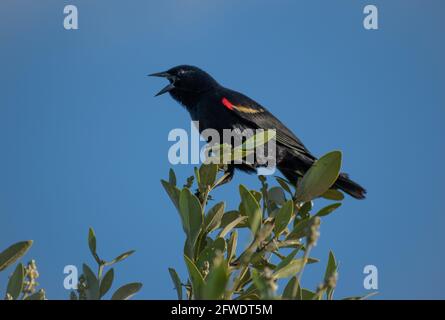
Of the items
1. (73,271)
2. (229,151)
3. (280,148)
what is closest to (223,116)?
(280,148)

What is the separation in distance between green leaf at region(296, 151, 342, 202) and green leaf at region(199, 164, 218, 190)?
40cm

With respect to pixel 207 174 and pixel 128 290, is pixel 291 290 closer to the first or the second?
pixel 128 290

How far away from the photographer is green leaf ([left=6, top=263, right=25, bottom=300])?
214cm

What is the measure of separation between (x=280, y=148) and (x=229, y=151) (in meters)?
3.15

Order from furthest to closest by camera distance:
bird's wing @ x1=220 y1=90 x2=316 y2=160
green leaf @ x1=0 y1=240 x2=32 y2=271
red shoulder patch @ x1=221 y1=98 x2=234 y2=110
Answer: red shoulder patch @ x1=221 y1=98 x2=234 y2=110
bird's wing @ x1=220 y1=90 x2=316 y2=160
green leaf @ x1=0 y1=240 x2=32 y2=271

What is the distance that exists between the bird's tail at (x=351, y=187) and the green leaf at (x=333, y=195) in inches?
56.6

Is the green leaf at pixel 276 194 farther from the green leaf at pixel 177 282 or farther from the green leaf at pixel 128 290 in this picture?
the green leaf at pixel 128 290

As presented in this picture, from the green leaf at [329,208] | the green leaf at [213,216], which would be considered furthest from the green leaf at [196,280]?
the green leaf at [329,208]

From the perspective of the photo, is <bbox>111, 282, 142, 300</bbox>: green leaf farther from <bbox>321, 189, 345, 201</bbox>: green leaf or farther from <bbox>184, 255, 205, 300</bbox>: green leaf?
<bbox>321, 189, 345, 201</bbox>: green leaf

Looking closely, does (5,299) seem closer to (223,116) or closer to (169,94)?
(223,116)

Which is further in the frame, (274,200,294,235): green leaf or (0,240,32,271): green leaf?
(274,200,294,235): green leaf

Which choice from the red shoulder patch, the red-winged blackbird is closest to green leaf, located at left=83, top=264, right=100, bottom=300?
the red-winged blackbird

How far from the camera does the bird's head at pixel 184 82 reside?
6.69 metres

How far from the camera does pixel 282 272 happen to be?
2.21 m
